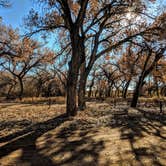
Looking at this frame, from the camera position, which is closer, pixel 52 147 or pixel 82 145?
pixel 52 147

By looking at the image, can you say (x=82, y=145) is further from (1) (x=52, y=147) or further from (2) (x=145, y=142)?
(2) (x=145, y=142)

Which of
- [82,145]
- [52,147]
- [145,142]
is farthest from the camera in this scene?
[145,142]

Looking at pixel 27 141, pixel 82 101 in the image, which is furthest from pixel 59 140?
pixel 82 101

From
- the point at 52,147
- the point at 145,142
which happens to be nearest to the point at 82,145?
the point at 52,147

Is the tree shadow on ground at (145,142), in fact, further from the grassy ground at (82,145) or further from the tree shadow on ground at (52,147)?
the tree shadow on ground at (52,147)

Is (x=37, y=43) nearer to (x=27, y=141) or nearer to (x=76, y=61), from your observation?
(x=76, y=61)

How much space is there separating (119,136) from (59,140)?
1813 millimetres

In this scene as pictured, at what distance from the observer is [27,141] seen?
266 inches

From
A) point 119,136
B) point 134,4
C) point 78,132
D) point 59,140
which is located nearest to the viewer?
point 59,140

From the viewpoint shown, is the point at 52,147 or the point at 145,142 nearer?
the point at 52,147

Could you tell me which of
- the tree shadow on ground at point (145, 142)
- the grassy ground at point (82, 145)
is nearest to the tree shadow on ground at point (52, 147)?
the grassy ground at point (82, 145)

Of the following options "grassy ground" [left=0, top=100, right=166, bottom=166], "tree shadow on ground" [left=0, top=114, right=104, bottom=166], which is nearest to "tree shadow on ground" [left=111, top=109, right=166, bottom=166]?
"grassy ground" [left=0, top=100, right=166, bottom=166]

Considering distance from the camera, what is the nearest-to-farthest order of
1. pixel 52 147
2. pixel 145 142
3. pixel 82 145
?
pixel 52 147, pixel 82 145, pixel 145 142

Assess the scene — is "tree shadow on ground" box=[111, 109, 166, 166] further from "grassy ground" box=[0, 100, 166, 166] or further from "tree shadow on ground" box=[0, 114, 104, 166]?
"tree shadow on ground" box=[0, 114, 104, 166]
